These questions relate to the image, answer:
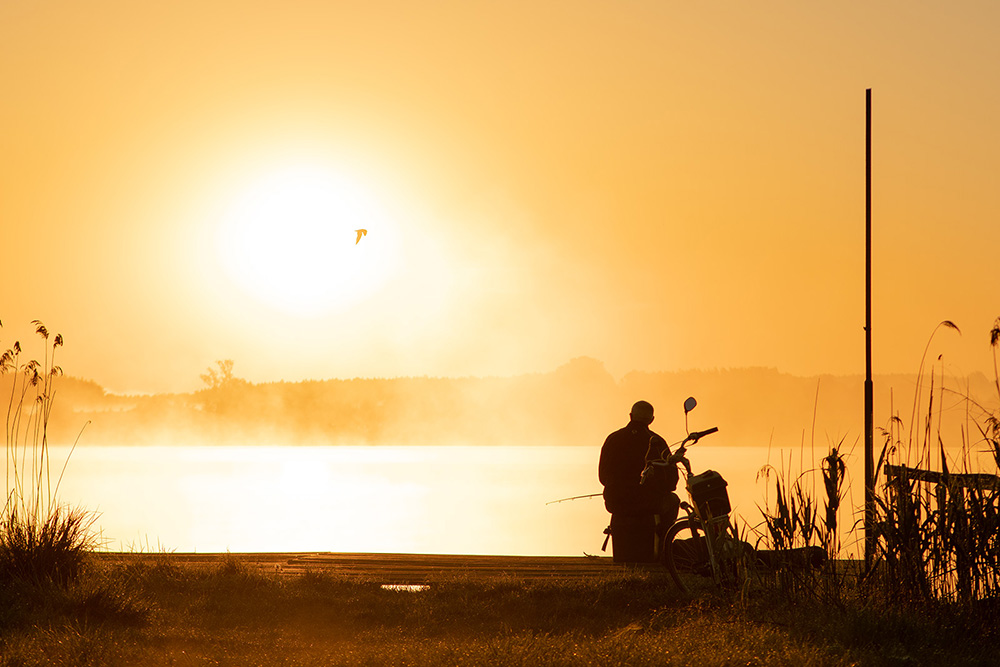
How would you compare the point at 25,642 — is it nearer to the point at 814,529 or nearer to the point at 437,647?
the point at 437,647

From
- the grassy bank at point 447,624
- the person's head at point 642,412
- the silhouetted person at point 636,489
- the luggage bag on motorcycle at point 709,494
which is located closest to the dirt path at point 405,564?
the silhouetted person at point 636,489

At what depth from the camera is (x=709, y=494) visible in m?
9.20

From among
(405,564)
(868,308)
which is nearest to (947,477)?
(868,308)

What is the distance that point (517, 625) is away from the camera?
28.6 ft

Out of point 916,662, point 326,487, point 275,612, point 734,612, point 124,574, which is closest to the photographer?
point 916,662

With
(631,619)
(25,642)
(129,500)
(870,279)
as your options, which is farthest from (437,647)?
(129,500)

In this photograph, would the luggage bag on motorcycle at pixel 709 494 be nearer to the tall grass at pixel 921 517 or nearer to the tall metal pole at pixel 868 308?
the tall grass at pixel 921 517

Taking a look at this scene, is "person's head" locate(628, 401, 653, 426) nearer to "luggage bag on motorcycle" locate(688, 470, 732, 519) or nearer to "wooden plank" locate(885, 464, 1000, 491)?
"luggage bag on motorcycle" locate(688, 470, 732, 519)

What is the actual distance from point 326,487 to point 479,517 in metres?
53.1

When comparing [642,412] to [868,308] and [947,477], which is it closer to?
[947,477]

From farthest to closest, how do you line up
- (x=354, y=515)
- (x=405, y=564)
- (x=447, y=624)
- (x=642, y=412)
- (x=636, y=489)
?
(x=354, y=515) → (x=405, y=564) → (x=642, y=412) → (x=636, y=489) → (x=447, y=624)

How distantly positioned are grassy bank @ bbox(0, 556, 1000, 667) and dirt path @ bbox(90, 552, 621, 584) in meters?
0.57

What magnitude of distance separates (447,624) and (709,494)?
8.36ft

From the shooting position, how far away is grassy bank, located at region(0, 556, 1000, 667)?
715 centimetres
